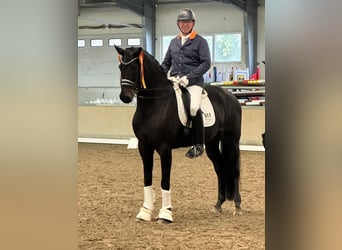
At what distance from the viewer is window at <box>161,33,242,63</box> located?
15188 millimetres

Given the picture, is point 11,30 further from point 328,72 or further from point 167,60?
point 167,60

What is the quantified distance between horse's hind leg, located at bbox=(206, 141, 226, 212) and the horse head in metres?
0.99

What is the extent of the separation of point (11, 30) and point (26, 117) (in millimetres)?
151

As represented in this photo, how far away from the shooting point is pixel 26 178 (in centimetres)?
89

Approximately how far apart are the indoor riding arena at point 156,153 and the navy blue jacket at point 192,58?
114 centimetres

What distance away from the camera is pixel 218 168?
4.45 metres

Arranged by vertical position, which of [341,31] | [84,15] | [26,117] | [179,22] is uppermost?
[84,15]

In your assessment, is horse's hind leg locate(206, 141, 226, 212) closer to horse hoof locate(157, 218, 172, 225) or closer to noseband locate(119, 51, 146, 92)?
horse hoof locate(157, 218, 172, 225)

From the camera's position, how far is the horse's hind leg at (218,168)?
433 cm

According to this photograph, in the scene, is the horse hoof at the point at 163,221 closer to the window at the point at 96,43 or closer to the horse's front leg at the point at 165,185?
the horse's front leg at the point at 165,185

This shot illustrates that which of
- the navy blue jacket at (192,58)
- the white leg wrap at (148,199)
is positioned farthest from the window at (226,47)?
the white leg wrap at (148,199)

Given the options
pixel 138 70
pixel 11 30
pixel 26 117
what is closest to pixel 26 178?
pixel 26 117

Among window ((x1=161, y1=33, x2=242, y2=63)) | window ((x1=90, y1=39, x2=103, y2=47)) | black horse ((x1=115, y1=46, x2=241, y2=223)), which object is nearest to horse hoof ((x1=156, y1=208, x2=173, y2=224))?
black horse ((x1=115, y1=46, x2=241, y2=223))

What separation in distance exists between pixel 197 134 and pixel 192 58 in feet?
2.05
